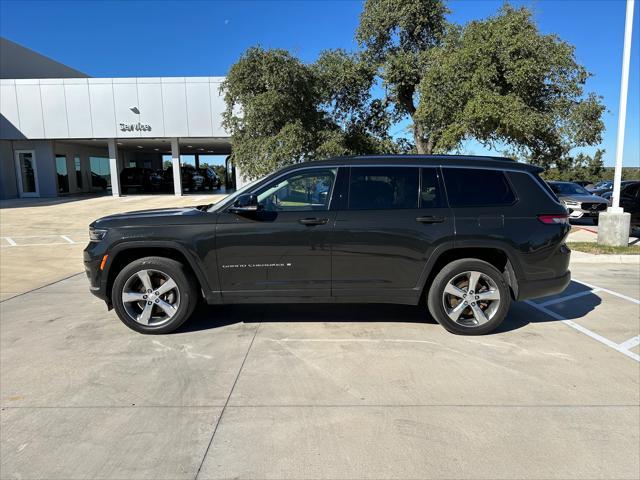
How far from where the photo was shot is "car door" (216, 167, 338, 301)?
14.8 feet

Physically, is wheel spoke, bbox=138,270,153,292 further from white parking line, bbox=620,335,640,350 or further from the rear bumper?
white parking line, bbox=620,335,640,350

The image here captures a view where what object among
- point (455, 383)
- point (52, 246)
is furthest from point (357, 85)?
point (455, 383)

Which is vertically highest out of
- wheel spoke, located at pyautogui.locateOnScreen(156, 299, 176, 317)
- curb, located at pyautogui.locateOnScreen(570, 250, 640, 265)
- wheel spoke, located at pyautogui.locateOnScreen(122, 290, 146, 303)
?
wheel spoke, located at pyautogui.locateOnScreen(122, 290, 146, 303)

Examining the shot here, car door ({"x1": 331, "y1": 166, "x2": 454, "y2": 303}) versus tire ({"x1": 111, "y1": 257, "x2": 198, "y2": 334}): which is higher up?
car door ({"x1": 331, "y1": 166, "x2": 454, "y2": 303})

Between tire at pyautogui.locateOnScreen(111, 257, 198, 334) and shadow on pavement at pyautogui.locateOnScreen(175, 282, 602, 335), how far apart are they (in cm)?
27

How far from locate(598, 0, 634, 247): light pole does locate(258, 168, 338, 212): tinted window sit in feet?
26.7

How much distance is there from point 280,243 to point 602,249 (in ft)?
27.1

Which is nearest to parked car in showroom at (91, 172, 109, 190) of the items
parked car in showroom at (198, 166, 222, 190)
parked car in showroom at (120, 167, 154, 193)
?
parked car in showroom at (120, 167, 154, 193)

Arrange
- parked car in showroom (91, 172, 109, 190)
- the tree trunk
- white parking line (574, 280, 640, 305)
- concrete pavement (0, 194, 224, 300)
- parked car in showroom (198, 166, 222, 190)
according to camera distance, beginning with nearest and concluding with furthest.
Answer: white parking line (574, 280, 640, 305) < concrete pavement (0, 194, 224, 300) < the tree trunk < parked car in showroom (198, 166, 222, 190) < parked car in showroom (91, 172, 109, 190)

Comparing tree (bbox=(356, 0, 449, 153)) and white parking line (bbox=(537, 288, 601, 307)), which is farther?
tree (bbox=(356, 0, 449, 153))

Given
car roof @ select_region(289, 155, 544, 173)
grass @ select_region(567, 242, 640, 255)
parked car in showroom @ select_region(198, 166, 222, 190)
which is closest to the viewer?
car roof @ select_region(289, 155, 544, 173)

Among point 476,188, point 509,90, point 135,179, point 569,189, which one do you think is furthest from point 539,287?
Answer: point 135,179

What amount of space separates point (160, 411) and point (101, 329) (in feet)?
7.09

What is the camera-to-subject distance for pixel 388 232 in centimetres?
452
